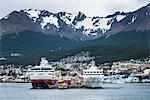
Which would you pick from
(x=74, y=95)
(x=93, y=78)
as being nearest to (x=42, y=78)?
(x=93, y=78)

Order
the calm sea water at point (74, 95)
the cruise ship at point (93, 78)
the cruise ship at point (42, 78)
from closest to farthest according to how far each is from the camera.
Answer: the calm sea water at point (74, 95) → the cruise ship at point (42, 78) → the cruise ship at point (93, 78)

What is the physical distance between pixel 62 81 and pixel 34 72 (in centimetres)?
590

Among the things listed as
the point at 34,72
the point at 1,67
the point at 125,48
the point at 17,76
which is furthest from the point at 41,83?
the point at 125,48

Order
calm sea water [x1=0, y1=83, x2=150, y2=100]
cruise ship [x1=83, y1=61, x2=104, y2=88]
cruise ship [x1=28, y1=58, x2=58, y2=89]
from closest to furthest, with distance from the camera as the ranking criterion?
1. calm sea water [x1=0, y1=83, x2=150, y2=100]
2. cruise ship [x1=28, y1=58, x2=58, y2=89]
3. cruise ship [x1=83, y1=61, x2=104, y2=88]

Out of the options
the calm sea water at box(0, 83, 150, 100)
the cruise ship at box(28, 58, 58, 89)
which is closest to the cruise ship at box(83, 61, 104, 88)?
the cruise ship at box(28, 58, 58, 89)

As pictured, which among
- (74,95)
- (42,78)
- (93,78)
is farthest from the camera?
(93,78)

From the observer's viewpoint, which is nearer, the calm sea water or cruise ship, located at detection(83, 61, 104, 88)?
the calm sea water

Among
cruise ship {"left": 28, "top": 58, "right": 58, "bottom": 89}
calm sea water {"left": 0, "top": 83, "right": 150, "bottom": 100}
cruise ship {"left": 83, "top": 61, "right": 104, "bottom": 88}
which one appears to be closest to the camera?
calm sea water {"left": 0, "top": 83, "right": 150, "bottom": 100}

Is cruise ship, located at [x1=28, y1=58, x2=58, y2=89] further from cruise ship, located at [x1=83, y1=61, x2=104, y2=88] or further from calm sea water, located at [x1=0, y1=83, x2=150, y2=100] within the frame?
cruise ship, located at [x1=83, y1=61, x2=104, y2=88]

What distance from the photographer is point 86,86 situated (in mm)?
83750

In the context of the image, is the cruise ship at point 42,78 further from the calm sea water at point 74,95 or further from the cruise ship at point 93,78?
the cruise ship at point 93,78

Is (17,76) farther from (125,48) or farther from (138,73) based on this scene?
(125,48)

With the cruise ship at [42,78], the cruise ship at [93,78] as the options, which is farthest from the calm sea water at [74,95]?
the cruise ship at [93,78]

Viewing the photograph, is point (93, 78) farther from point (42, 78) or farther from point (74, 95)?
point (74, 95)
